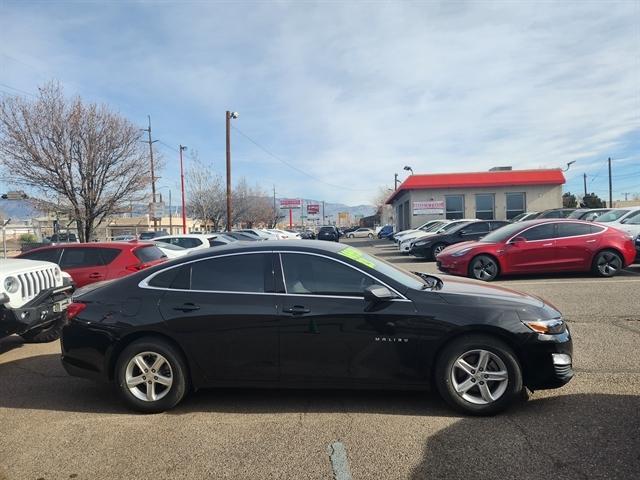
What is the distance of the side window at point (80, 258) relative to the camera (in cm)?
841

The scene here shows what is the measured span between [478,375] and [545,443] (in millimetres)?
692

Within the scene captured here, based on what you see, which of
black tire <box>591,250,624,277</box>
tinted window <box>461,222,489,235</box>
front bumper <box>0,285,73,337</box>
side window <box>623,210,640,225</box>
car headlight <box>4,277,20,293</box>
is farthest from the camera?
tinted window <box>461,222,489,235</box>

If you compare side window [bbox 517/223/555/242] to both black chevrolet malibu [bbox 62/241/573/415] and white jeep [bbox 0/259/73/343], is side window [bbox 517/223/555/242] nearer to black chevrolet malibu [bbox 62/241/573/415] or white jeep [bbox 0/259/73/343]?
black chevrolet malibu [bbox 62/241/573/415]

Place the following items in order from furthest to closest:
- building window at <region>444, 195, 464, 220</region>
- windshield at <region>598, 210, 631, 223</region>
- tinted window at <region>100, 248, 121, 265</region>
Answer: building window at <region>444, 195, 464, 220</region> → windshield at <region>598, 210, 631, 223</region> → tinted window at <region>100, 248, 121, 265</region>

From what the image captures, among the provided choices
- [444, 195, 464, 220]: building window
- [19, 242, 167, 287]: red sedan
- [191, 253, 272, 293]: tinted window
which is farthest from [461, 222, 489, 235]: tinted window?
[444, 195, 464, 220]: building window

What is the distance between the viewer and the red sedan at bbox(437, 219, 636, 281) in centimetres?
1124

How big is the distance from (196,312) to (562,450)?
10.0ft

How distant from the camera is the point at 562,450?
3.31m

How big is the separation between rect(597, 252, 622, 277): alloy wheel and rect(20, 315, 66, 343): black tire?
11248 mm

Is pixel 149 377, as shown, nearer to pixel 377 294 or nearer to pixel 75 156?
pixel 377 294

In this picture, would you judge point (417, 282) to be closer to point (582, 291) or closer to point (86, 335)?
point (86, 335)

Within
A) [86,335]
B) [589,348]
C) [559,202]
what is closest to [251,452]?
[86,335]

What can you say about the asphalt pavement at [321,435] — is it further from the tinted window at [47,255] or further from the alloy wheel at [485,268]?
the alloy wheel at [485,268]

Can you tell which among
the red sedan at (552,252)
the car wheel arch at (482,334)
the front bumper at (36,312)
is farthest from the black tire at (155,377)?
the red sedan at (552,252)
